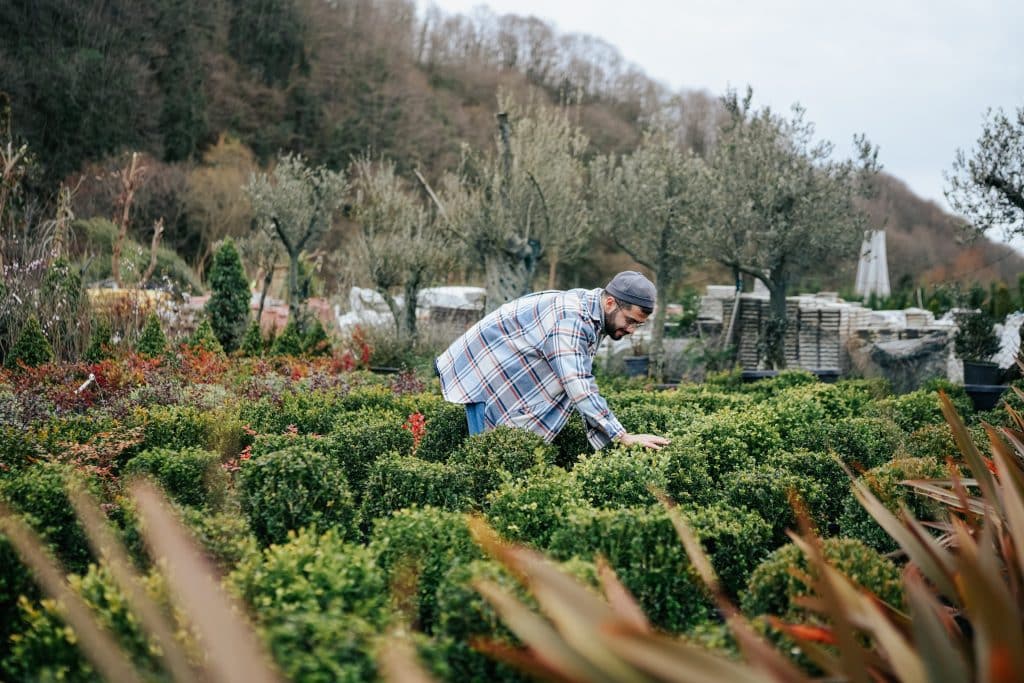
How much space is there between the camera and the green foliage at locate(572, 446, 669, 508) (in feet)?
11.2

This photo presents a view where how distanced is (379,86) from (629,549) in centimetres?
3159

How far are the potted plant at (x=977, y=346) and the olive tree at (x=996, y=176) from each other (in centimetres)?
135

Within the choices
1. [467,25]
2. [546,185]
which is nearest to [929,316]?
[546,185]

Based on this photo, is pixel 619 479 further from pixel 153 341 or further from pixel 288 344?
pixel 288 344

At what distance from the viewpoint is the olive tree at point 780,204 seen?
1080 centimetres

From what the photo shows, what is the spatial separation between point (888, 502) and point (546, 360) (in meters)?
1.82

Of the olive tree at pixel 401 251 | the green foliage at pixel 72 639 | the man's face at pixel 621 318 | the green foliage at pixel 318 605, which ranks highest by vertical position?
the olive tree at pixel 401 251

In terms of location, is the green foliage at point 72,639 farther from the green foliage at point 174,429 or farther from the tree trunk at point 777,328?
the tree trunk at point 777,328

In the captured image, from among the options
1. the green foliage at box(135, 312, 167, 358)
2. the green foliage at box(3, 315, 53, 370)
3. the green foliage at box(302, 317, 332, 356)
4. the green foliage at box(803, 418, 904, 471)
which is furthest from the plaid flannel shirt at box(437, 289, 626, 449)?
the green foliage at box(302, 317, 332, 356)

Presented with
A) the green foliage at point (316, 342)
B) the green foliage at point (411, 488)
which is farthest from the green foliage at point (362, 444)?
the green foliage at point (316, 342)

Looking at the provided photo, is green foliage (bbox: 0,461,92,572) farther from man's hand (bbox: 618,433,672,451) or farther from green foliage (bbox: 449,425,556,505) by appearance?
man's hand (bbox: 618,433,672,451)

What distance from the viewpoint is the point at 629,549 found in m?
2.70

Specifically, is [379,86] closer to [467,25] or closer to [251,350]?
[467,25]

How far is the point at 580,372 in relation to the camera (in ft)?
12.9
